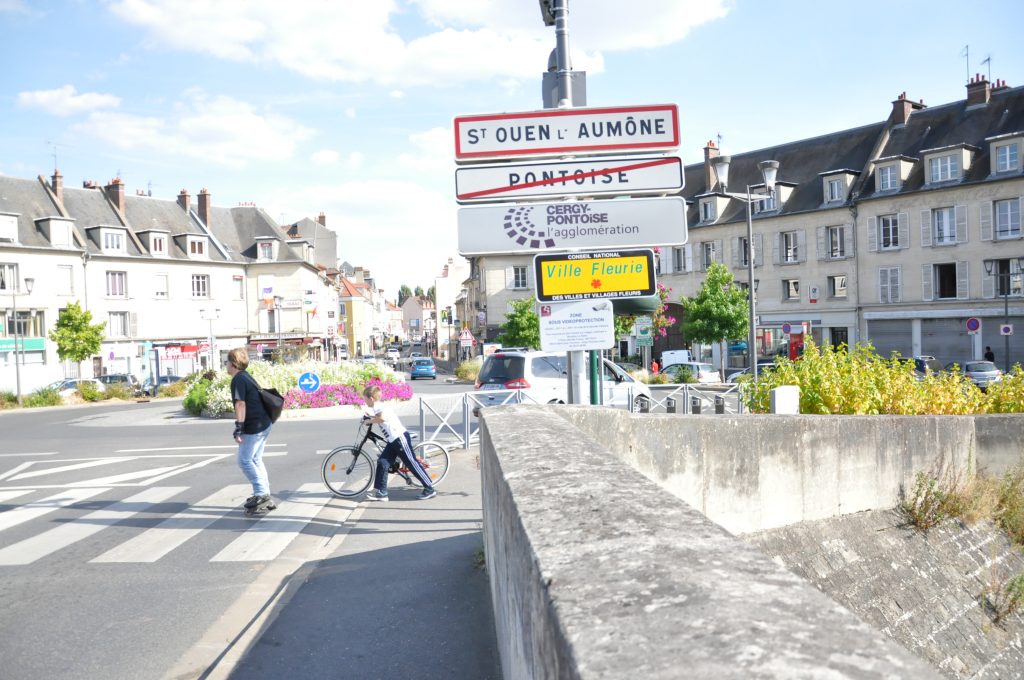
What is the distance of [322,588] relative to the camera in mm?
6125

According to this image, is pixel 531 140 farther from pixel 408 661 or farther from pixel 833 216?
pixel 833 216

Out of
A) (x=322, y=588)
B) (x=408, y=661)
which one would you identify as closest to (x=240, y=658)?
(x=408, y=661)

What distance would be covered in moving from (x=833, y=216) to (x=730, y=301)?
8.94m

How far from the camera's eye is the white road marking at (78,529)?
297 inches

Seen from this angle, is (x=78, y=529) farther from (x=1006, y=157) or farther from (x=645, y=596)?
(x=1006, y=157)

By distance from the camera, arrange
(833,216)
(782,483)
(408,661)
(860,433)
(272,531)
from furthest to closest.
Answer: (833,216)
(272,531)
(860,433)
(782,483)
(408,661)

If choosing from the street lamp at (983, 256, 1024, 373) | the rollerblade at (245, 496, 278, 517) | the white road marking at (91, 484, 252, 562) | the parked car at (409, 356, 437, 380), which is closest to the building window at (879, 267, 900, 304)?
the street lamp at (983, 256, 1024, 373)

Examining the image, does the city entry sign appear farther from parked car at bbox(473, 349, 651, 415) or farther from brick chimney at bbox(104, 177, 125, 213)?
brick chimney at bbox(104, 177, 125, 213)

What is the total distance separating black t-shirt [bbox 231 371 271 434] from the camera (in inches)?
349

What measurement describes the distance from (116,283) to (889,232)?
144 ft

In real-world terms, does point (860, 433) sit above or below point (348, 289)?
below

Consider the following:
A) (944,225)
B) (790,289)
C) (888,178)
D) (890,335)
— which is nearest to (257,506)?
(944,225)

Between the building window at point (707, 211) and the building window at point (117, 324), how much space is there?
117 ft

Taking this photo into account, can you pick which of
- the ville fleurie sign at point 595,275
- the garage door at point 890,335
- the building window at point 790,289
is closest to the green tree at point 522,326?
the building window at point 790,289
